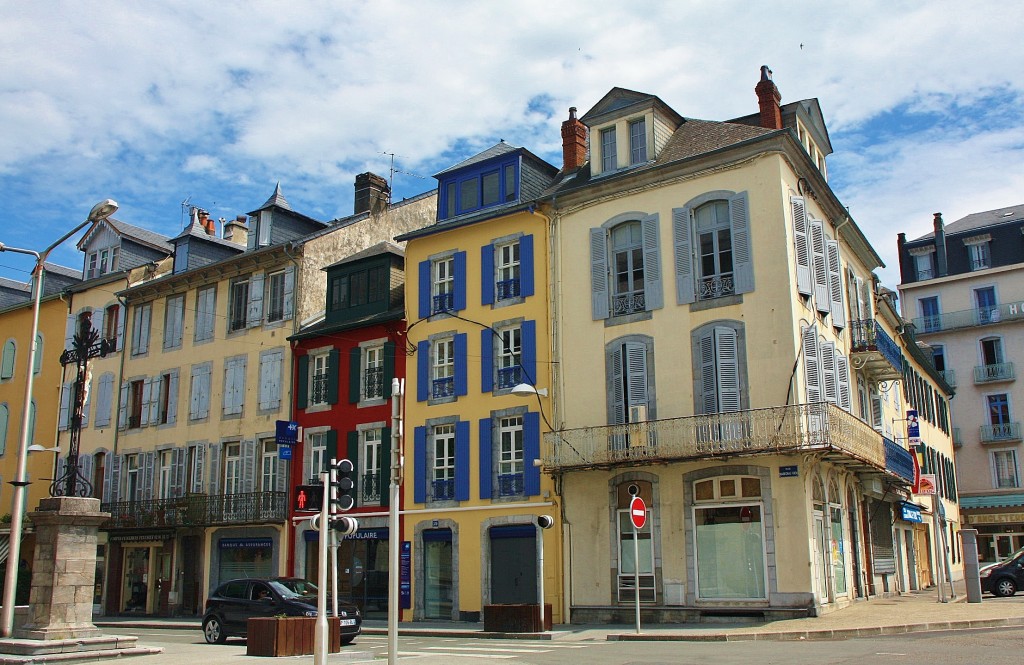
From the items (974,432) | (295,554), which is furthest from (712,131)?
(974,432)

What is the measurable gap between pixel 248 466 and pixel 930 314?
36971 mm

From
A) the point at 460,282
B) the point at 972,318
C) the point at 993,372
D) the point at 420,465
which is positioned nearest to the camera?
→ the point at 420,465

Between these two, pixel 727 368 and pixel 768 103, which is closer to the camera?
pixel 727 368

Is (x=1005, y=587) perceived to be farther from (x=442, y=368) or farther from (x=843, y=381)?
(x=442, y=368)

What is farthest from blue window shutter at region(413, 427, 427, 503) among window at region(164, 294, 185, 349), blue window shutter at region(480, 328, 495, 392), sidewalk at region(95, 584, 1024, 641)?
window at region(164, 294, 185, 349)

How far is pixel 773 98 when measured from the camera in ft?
81.6

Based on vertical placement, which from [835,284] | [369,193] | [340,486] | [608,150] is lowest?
[340,486]

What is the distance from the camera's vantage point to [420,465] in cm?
2753

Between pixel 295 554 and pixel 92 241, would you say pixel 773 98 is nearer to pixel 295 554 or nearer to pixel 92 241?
pixel 295 554

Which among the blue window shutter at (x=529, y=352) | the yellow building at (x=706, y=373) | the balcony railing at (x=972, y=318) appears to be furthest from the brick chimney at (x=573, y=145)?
the balcony railing at (x=972, y=318)

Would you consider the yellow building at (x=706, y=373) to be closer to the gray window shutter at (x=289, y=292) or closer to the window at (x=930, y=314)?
the gray window shutter at (x=289, y=292)

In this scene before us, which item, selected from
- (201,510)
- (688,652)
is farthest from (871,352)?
(201,510)

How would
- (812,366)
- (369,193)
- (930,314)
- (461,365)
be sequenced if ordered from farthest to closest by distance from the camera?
(930,314) → (369,193) → (461,365) → (812,366)

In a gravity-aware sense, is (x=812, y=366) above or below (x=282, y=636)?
above
